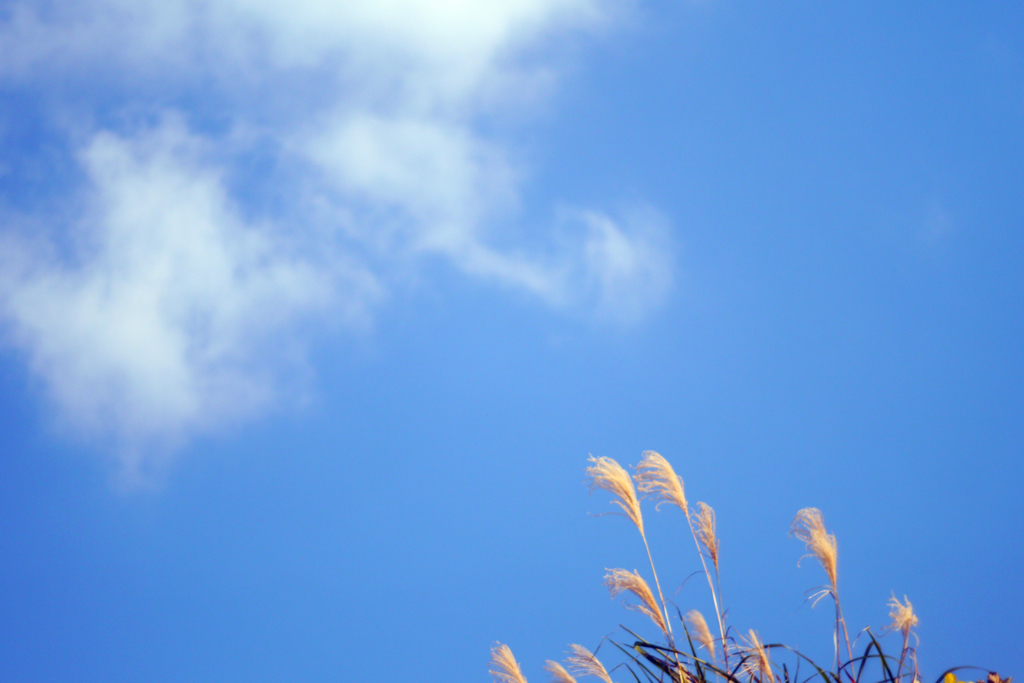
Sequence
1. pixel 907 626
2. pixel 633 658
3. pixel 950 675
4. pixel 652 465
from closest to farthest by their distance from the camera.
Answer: pixel 950 675, pixel 907 626, pixel 633 658, pixel 652 465

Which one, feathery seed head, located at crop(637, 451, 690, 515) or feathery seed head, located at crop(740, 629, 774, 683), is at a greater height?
feathery seed head, located at crop(637, 451, 690, 515)

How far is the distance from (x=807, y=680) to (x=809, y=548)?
0.36 metres

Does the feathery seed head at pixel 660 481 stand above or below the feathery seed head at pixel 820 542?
above

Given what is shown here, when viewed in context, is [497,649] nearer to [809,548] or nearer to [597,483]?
[597,483]

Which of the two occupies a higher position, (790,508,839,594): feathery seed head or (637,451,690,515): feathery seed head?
(637,451,690,515): feathery seed head

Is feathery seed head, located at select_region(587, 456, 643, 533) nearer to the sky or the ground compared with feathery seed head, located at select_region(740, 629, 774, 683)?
nearer to the sky

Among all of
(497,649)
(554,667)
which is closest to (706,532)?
(554,667)

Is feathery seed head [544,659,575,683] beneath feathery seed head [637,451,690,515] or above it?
beneath

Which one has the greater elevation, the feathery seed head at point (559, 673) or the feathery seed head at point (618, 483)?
the feathery seed head at point (618, 483)

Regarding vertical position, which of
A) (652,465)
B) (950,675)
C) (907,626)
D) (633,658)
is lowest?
(950,675)

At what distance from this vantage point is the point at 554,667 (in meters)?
2.13

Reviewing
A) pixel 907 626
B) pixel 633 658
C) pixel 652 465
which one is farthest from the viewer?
pixel 652 465

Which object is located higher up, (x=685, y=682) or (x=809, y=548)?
(x=809, y=548)

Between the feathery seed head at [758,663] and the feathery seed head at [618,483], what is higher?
the feathery seed head at [618,483]
